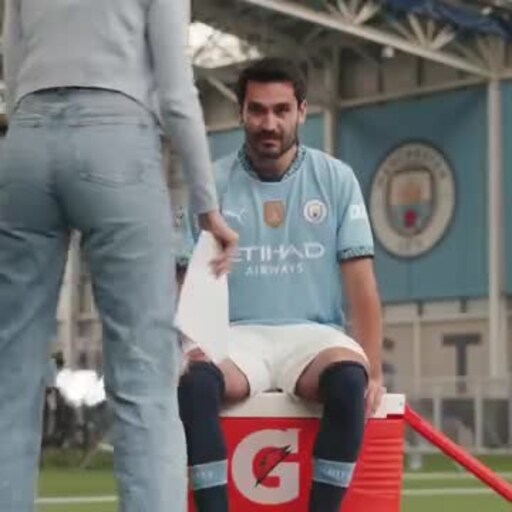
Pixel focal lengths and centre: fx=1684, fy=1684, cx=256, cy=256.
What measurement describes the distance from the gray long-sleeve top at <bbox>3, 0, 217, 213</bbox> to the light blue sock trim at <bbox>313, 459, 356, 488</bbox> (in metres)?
0.79

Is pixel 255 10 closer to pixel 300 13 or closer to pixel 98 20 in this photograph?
pixel 300 13

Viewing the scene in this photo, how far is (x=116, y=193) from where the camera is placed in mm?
2771

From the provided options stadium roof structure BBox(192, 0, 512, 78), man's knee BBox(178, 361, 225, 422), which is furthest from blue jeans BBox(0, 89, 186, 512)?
stadium roof structure BBox(192, 0, 512, 78)

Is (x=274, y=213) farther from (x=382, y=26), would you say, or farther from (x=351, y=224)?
(x=382, y=26)

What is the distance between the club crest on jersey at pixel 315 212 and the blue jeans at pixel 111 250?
89 centimetres

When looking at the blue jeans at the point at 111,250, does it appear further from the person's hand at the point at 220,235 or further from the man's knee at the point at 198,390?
the man's knee at the point at 198,390

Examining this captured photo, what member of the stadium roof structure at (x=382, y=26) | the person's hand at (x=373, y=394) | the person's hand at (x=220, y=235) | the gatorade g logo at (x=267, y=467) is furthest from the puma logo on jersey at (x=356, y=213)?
the stadium roof structure at (x=382, y=26)

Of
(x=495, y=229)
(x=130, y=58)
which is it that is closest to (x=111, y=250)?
(x=130, y=58)

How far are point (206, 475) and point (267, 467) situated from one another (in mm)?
184

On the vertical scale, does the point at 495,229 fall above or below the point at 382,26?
below

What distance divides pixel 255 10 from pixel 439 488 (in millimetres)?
13255

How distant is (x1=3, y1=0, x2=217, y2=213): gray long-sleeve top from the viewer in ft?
9.20

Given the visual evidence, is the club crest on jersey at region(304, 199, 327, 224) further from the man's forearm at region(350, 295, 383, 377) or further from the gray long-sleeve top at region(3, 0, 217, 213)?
the gray long-sleeve top at region(3, 0, 217, 213)

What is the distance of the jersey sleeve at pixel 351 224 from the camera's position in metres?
3.70
